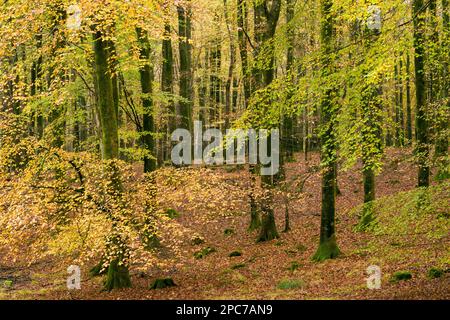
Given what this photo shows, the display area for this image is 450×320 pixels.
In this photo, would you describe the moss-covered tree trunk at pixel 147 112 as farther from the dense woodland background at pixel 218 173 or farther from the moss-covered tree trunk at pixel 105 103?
the moss-covered tree trunk at pixel 105 103

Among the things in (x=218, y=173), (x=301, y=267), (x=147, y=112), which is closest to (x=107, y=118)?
(x=147, y=112)

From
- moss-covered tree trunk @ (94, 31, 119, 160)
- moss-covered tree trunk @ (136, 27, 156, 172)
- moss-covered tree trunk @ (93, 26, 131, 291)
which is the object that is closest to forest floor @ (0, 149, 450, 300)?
moss-covered tree trunk @ (93, 26, 131, 291)

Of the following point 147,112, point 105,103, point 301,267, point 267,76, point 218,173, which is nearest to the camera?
point 105,103

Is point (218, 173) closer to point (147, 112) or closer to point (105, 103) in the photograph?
point (105, 103)

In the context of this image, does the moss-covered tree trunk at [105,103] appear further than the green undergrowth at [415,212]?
Yes

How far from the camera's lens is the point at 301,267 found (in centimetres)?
1357

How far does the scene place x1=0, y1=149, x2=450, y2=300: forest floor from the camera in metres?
8.66

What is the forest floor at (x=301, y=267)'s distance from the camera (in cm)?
866

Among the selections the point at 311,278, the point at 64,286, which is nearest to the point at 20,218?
the point at 64,286

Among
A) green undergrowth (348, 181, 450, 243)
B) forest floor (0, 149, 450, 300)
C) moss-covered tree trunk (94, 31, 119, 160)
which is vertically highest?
moss-covered tree trunk (94, 31, 119, 160)

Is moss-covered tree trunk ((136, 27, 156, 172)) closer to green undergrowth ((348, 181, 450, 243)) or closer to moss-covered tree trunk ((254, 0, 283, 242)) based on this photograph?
moss-covered tree trunk ((254, 0, 283, 242))

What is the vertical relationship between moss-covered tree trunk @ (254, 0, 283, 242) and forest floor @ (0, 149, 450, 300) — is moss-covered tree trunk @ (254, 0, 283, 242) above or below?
above

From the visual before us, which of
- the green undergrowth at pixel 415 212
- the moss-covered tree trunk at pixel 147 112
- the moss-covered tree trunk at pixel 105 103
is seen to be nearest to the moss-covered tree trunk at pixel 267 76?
the moss-covered tree trunk at pixel 147 112
